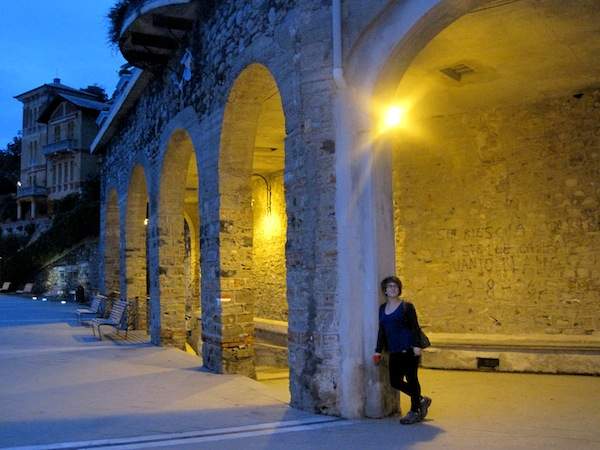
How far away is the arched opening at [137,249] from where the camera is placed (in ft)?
39.5

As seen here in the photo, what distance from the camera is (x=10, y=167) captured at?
47.2m

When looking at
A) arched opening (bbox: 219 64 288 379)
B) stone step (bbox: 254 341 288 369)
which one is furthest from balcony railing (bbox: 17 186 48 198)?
arched opening (bbox: 219 64 288 379)

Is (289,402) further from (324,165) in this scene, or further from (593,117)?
(593,117)

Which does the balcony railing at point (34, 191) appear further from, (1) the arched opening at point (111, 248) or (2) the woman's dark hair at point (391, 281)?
(2) the woman's dark hair at point (391, 281)

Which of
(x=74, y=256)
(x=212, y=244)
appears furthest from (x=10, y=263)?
(x=212, y=244)

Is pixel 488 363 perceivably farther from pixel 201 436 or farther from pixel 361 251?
pixel 201 436

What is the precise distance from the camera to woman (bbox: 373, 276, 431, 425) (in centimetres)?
437

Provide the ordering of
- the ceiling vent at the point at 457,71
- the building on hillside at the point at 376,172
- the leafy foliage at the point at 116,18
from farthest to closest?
the leafy foliage at the point at 116,18 → the ceiling vent at the point at 457,71 → the building on hillside at the point at 376,172

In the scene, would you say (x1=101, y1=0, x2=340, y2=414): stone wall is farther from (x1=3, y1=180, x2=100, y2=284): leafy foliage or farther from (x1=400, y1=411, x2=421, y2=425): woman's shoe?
(x1=3, y1=180, x2=100, y2=284): leafy foliage

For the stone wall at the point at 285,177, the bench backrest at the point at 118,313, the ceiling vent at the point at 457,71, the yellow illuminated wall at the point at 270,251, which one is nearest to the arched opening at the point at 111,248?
the yellow illuminated wall at the point at 270,251

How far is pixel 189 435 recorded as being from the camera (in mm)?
4199

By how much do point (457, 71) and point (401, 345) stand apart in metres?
3.54

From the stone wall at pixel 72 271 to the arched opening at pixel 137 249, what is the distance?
30.2 ft

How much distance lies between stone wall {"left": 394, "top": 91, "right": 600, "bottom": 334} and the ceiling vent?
1449 millimetres
